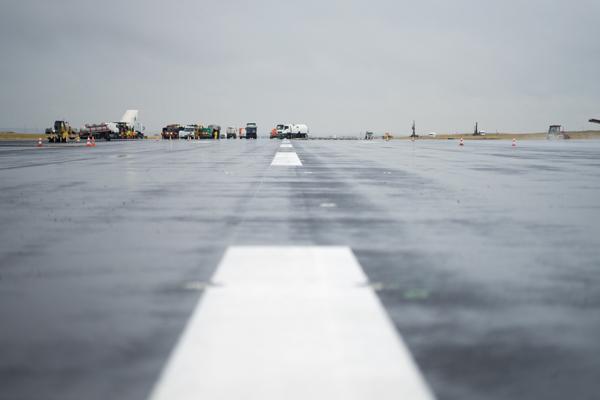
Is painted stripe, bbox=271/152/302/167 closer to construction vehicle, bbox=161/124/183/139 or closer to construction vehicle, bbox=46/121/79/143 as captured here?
construction vehicle, bbox=46/121/79/143

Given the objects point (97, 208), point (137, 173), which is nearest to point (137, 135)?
point (137, 173)

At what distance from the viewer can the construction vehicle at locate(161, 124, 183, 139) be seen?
90975mm

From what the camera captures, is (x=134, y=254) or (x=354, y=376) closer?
(x=354, y=376)

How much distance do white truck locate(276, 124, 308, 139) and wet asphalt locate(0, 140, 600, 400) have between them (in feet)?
280

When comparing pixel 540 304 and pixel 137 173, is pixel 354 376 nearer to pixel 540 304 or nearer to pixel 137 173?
pixel 540 304

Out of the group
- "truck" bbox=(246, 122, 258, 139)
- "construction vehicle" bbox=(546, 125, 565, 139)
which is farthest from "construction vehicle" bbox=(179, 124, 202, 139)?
"construction vehicle" bbox=(546, 125, 565, 139)

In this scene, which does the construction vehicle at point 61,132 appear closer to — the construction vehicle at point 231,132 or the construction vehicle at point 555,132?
the construction vehicle at point 231,132

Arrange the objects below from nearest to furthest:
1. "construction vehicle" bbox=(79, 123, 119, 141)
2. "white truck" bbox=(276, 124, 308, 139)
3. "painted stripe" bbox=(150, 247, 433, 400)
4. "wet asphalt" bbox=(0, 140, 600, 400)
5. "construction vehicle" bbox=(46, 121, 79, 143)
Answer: "painted stripe" bbox=(150, 247, 433, 400), "wet asphalt" bbox=(0, 140, 600, 400), "construction vehicle" bbox=(46, 121, 79, 143), "construction vehicle" bbox=(79, 123, 119, 141), "white truck" bbox=(276, 124, 308, 139)

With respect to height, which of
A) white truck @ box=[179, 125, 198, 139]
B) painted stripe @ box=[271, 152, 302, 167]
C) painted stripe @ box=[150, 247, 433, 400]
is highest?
white truck @ box=[179, 125, 198, 139]

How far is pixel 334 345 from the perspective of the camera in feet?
10.5

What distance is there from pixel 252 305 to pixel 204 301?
336 millimetres

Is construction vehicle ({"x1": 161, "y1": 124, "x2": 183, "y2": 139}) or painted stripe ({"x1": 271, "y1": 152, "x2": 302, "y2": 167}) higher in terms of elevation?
construction vehicle ({"x1": 161, "y1": 124, "x2": 183, "y2": 139})

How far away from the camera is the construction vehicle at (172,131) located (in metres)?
91.0

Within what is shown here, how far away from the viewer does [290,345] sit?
3.19 meters
